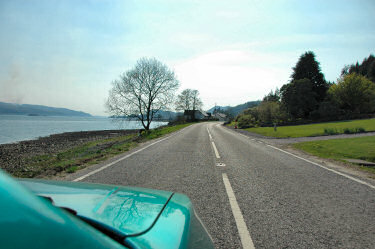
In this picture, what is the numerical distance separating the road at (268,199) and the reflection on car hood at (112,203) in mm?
1550

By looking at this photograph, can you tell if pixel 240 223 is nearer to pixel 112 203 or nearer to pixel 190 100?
pixel 112 203

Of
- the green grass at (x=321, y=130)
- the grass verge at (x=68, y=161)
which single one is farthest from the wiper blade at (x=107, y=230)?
the green grass at (x=321, y=130)

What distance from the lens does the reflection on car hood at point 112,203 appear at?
1.17 m

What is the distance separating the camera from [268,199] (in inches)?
162

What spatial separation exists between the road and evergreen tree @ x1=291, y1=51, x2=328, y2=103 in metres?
44.8

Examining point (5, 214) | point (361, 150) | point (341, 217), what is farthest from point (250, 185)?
point (361, 150)

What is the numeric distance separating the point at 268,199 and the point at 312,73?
167ft

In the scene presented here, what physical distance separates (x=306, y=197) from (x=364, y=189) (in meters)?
1.78

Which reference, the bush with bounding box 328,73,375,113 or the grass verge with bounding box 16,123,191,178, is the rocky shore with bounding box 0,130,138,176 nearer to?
the grass verge with bounding box 16,123,191,178

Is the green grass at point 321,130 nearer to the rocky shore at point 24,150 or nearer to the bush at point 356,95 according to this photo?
the bush at point 356,95

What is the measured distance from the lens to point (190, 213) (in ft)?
5.18

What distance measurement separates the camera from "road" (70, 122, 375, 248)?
283 centimetres

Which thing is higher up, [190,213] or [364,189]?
[190,213]

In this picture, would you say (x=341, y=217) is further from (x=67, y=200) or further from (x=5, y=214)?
(x=5, y=214)
